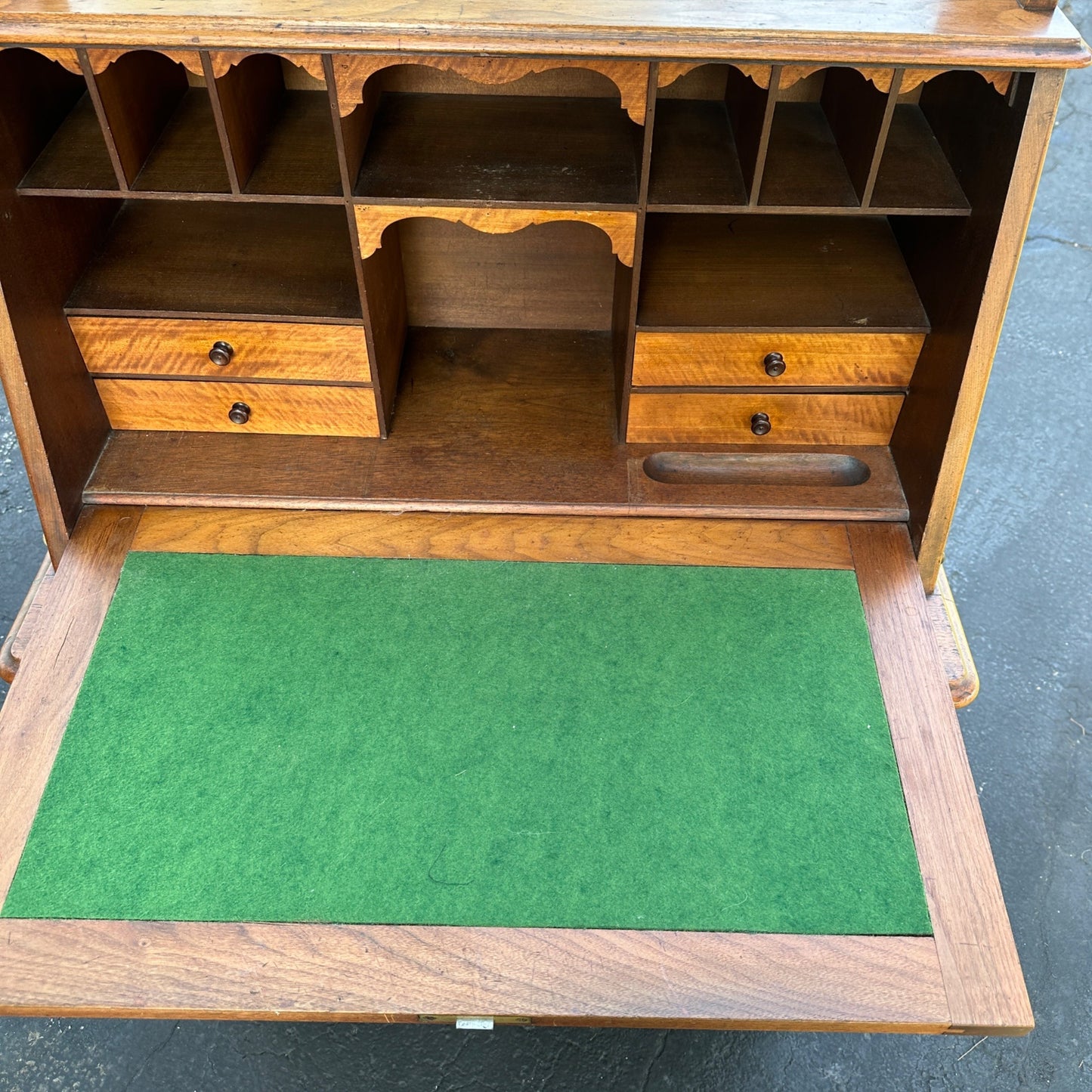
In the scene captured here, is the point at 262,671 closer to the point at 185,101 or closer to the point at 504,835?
the point at 504,835

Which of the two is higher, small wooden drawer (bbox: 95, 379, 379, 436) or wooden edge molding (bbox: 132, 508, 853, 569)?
small wooden drawer (bbox: 95, 379, 379, 436)

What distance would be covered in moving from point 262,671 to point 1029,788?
1.46m

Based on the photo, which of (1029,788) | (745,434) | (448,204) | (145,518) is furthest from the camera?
(1029,788)

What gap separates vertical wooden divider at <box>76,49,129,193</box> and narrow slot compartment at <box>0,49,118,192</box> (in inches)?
1.4

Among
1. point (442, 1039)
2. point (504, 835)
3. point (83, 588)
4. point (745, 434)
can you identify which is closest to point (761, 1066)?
point (442, 1039)

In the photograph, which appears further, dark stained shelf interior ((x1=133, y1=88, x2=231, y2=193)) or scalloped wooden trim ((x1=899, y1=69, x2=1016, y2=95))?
dark stained shelf interior ((x1=133, y1=88, x2=231, y2=193))

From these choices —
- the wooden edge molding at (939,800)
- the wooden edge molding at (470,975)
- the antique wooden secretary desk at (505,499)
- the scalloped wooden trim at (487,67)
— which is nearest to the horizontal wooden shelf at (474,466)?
the antique wooden secretary desk at (505,499)

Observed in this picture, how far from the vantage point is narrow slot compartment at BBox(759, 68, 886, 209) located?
1.50 m

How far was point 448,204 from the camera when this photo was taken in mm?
1510

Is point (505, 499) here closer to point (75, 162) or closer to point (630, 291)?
point (630, 291)

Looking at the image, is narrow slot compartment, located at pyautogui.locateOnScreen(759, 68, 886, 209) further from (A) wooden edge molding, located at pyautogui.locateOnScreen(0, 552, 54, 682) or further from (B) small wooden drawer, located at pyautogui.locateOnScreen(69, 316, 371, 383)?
(A) wooden edge molding, located at pyautogui.locateOnScreen(0, 552, 54, 682)

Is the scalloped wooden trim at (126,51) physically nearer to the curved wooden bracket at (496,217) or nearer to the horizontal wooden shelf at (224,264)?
the curved wooden bracket at (496,217)

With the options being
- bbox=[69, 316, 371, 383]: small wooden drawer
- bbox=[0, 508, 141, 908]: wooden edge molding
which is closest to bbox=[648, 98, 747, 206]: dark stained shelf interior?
bbox=[69, 316, 371, 383]: small wooden drawer

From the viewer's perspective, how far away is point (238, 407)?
5.98 ft
